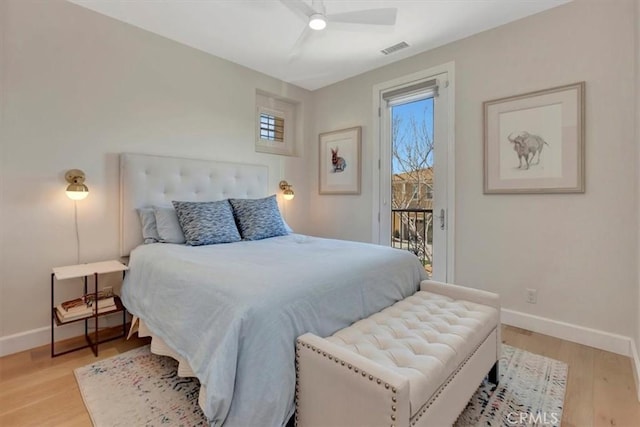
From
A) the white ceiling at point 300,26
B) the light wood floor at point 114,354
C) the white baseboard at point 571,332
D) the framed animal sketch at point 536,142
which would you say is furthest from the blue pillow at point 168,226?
the white baseboard at point 571,332

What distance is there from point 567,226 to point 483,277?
788 millimetres

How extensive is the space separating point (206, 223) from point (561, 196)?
9.56 feet

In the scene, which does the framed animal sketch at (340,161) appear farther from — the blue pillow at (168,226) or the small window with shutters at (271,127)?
the blue pillow at (168,226)

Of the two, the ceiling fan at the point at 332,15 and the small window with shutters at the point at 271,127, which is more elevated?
the ceiling fan at the point at 332,15

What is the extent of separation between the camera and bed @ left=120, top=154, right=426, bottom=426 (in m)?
1.25

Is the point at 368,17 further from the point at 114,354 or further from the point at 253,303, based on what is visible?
the point at 114,354

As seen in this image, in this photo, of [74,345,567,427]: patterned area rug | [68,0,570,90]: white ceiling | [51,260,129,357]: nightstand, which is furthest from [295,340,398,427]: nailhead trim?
[68,0,570,90]: white ceiling

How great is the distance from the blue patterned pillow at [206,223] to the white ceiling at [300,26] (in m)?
1.60

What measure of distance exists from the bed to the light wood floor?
1.60 ft

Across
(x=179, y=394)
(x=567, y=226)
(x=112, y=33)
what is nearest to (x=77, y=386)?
(x=179, y=394)

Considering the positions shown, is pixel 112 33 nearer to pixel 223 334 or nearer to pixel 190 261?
pixel 190 261

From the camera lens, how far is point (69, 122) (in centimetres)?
244

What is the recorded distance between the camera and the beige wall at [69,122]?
7.27ft

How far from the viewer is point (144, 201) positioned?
9.09ft
